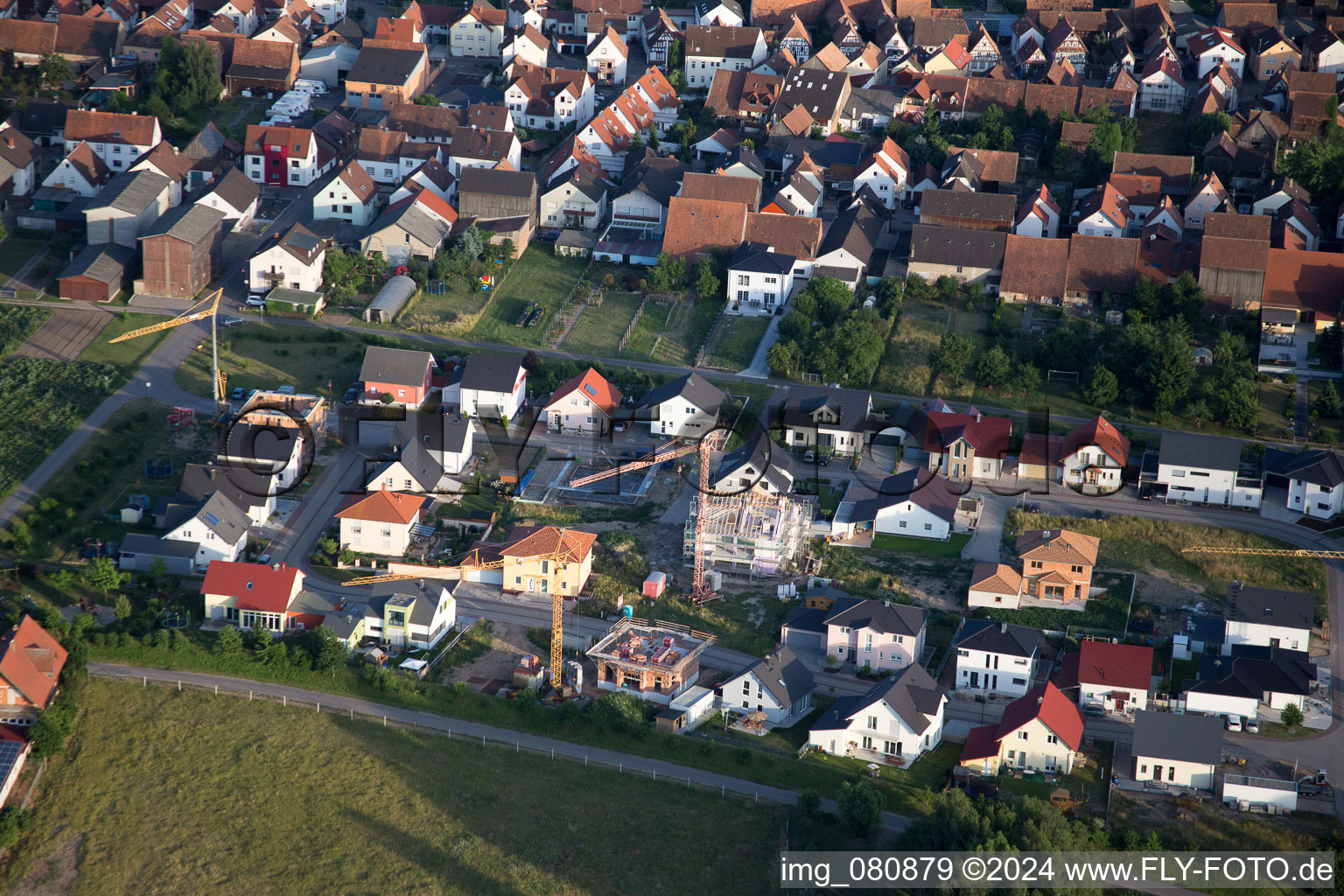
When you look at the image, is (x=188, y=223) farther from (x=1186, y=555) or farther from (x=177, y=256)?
(x=1186, y=555)

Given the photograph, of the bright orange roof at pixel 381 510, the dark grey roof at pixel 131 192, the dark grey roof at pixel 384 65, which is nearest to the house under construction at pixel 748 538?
the bright orange roof at pixel 381 510

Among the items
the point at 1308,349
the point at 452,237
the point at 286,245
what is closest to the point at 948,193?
the point at 1308,349

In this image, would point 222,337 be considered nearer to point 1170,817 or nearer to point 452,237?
point 452,237

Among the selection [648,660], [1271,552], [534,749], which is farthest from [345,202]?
[1271,552]

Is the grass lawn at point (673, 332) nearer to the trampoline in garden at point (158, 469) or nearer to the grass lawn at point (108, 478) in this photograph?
the grass lawn at point (108, 478)

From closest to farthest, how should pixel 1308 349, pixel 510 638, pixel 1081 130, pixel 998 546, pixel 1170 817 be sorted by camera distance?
pixel 1170 817
pixel 510 638
pixel 998 546
pixel 1308 349
pixel 1081 130

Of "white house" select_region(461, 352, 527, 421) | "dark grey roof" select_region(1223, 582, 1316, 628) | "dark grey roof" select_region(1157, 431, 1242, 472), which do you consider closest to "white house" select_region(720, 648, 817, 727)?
"dark grey roof" select_region(1223, 582, 1316, 628)

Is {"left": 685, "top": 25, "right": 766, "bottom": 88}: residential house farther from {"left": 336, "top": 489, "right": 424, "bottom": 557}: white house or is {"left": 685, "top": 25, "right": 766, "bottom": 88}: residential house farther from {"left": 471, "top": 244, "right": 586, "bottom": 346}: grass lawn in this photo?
{"left": 336, "top": 489, "right": 424, "bottom": 557}: white house
